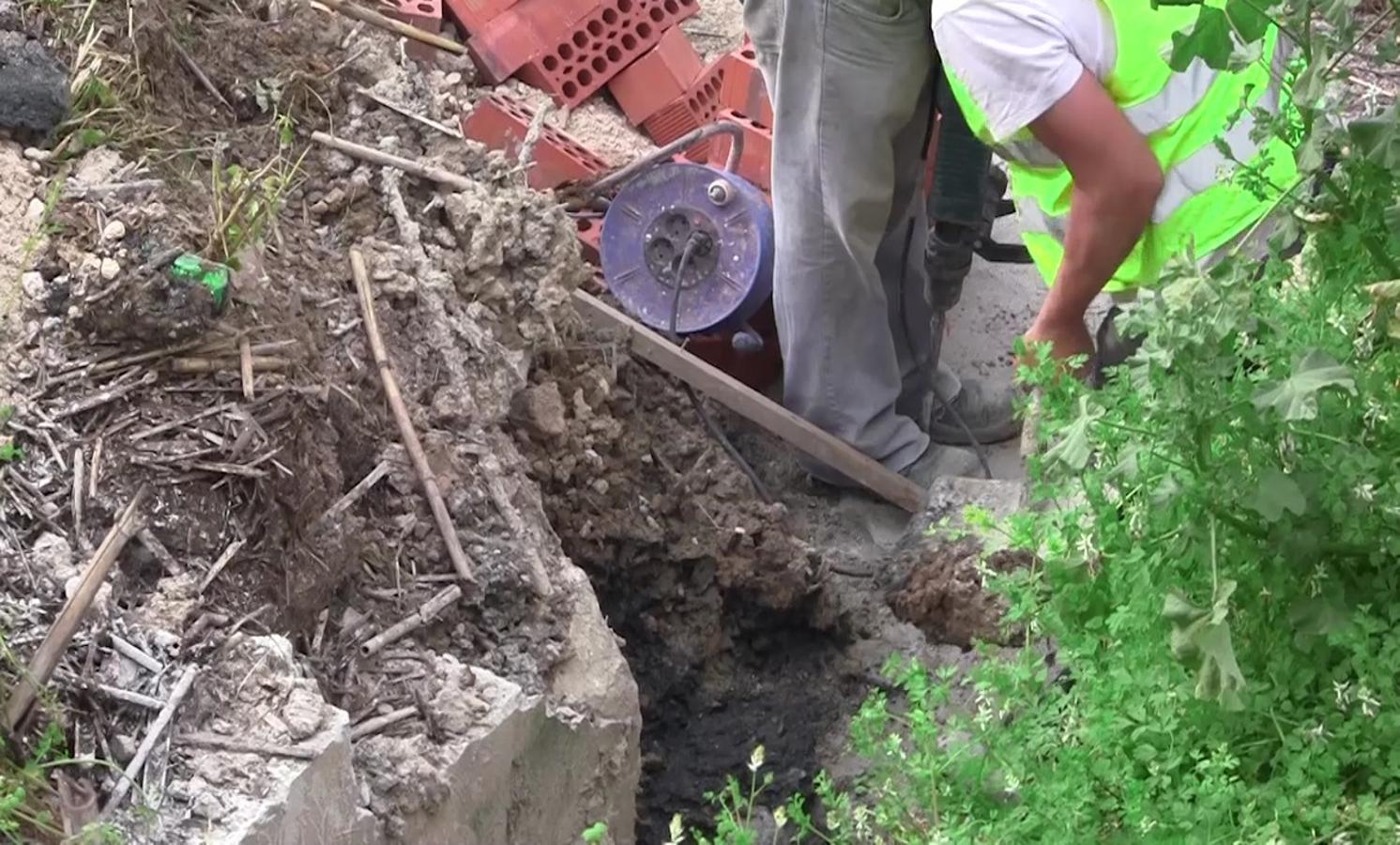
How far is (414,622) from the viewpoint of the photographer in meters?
2.62

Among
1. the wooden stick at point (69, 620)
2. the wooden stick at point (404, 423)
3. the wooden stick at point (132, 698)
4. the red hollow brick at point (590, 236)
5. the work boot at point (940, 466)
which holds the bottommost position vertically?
the work boot at point (940, 466)

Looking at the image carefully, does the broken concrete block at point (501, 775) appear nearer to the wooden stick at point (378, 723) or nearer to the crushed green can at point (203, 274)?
the wooden stick at point (378, 723)

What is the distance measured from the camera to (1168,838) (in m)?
1.80

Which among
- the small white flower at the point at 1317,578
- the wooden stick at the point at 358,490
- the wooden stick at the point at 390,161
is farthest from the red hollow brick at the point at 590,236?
the small white flower at the point at 1317,578

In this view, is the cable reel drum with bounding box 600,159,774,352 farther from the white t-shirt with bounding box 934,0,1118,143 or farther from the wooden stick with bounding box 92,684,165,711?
the wooden stick with bounding box 92,684,165,711

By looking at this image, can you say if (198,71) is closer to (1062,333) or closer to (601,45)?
(601,45)

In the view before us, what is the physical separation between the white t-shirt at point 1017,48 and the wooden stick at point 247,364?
147 cm

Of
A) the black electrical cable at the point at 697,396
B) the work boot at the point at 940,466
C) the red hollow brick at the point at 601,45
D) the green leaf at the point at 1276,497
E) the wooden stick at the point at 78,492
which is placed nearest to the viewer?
the green leaf at the point at 1276,497

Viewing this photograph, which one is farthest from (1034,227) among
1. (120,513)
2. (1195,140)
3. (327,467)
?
(120,513)

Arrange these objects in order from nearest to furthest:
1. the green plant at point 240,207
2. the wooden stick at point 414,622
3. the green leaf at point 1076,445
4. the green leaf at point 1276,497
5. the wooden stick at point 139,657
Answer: the green leaf at point 1276,497 < the green leaf at point 1076,445 < the wooden stick at point 139,657 < the wooden stick at point 414,622 < the green plant at point 240,207

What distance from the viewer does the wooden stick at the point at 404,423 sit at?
9.09ft

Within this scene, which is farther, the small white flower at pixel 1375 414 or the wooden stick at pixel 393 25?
the wooden stick at pixel 393 25

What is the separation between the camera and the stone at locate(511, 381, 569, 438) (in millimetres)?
3344

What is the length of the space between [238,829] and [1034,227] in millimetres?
2253
